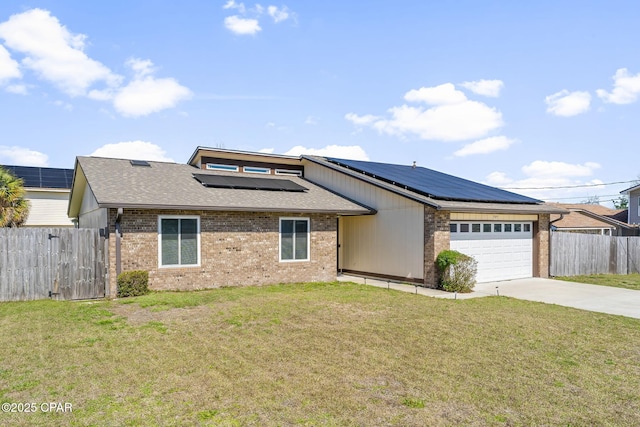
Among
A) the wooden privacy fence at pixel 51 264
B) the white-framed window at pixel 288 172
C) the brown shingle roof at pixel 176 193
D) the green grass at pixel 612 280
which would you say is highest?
the white-framed window at pixel 288 172

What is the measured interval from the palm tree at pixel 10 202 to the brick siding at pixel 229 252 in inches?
486

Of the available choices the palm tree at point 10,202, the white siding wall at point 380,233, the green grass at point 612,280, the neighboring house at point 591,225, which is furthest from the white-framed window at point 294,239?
the neighboring house at point 591,225

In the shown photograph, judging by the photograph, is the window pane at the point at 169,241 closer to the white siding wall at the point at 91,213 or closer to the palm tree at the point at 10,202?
the white siding wall at the point at 91,213

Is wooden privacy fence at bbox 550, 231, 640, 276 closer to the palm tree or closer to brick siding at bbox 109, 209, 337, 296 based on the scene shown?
brick siding at bbox 109, 209, 337, 296

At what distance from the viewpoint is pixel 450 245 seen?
14422 millimetres

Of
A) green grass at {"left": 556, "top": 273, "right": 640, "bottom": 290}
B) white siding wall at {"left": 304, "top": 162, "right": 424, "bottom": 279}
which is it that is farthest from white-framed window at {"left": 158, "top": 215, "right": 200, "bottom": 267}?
green grass at {"left": 556, "top": 273, "right": 640, "bottom": 290}

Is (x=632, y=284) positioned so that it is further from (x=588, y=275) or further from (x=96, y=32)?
(x=96, y=32)

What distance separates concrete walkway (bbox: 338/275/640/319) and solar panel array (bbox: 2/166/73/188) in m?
20.3

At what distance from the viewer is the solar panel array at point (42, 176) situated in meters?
25.5

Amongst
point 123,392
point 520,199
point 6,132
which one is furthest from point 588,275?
point 6,132

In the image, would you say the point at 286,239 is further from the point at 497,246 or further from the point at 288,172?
the point at 497,246

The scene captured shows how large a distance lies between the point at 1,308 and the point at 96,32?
891 cm

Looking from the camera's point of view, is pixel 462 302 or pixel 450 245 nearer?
pixel 462 302

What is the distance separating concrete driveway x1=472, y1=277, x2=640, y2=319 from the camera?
432 inches
